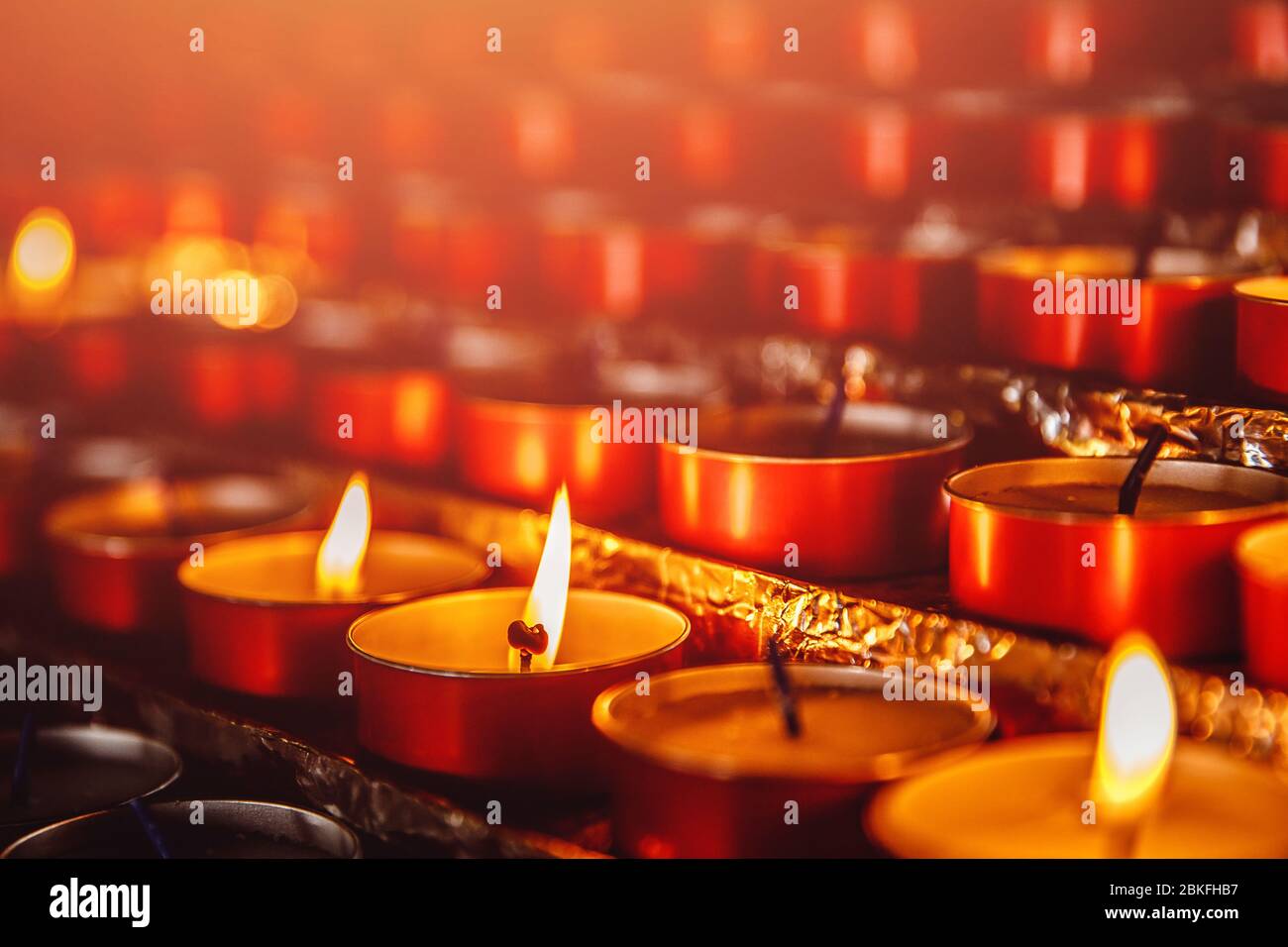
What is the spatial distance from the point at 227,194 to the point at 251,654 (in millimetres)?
1285

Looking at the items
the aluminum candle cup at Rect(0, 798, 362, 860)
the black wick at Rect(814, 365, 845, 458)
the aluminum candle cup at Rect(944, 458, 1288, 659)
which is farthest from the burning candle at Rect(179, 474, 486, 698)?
the aluminum candle cup at Rect(944, 458, 1288, 659)

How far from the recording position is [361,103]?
7.07 feet

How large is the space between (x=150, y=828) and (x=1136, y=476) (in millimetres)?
635

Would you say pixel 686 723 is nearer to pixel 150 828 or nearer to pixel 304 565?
pixel 150 828

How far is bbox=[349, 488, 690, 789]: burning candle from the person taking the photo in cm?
86

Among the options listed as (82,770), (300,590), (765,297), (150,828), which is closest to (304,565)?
(300,590)

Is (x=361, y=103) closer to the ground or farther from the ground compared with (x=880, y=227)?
farther from the ground

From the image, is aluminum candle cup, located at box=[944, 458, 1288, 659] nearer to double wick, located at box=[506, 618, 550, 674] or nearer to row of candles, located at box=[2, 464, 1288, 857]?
row of candles, located at box=[2, 464, 1288, 857]

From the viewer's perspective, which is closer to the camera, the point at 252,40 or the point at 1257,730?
the point at 1257,730

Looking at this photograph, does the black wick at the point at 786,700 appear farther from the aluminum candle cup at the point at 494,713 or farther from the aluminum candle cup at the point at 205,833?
the aluminum candle cup at the point at 205,833
